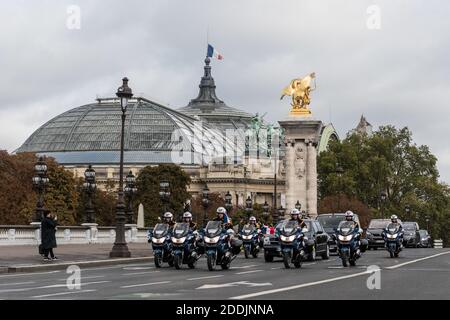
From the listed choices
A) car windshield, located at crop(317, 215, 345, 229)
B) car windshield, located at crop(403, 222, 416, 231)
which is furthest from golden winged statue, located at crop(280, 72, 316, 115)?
car windshield, located at crop(317, 215, 345, 229)

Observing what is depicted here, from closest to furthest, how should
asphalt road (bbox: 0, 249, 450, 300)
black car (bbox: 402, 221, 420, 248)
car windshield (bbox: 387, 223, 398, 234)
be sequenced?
asphalt road (bbox: 0, 249, 450, 300) < car windshield (bbox: 387, 223, 398, 234) < black car (bbox: 402, 221, 420, 248)

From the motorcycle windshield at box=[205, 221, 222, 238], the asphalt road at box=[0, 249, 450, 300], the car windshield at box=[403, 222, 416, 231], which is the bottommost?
the asphalt road at box=[0, 249, 450, 300]

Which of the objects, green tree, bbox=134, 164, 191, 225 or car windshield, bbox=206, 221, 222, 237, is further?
green tree, bbox=134, 164, 191, 225

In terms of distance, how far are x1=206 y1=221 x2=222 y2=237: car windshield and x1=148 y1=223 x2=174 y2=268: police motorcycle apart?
2.49 m

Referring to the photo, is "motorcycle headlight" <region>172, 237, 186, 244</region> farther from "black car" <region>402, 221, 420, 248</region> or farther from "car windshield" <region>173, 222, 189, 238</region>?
"black car" <region>402, 221, 420, 248</region>

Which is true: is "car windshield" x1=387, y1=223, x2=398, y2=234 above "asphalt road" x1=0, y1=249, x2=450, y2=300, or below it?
above

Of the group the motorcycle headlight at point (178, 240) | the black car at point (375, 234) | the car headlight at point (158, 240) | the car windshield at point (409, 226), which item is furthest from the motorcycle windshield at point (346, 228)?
the car windshield at point (409, 226)

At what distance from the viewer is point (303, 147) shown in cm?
11400

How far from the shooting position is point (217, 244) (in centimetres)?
→ 3081

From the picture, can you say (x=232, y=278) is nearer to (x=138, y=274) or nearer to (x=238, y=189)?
(x=138, y=274)

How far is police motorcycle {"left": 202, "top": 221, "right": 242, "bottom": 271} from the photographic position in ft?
101

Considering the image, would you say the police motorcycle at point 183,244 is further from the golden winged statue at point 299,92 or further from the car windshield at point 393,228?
the golden winged statue at point 299,92

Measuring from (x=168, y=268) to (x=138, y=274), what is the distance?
13.5ft
